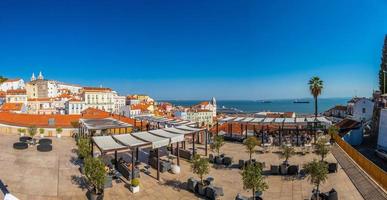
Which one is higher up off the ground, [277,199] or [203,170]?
[203,170]

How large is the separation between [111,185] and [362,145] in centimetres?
3773

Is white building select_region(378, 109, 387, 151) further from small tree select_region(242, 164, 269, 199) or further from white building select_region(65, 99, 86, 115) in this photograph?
white building select_region(65, 99, 86, 115)

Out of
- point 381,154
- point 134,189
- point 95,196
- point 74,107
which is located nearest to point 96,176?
point 95,196

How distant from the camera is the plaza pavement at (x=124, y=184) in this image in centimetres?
1298

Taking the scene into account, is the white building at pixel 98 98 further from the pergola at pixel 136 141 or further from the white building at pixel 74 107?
the pergola at pixel 136 141

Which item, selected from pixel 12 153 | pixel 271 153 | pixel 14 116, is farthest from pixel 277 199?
pixel 14 116

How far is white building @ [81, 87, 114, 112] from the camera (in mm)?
99850

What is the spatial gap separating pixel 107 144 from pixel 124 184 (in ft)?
8.02

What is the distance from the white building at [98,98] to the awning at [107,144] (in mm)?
88366

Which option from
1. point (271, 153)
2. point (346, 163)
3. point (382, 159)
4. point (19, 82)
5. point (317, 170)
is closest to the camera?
point (317, 170)

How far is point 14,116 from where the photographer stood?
39.2 metres

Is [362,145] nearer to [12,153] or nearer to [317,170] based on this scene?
[317,170]

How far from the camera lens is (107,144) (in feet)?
49.0

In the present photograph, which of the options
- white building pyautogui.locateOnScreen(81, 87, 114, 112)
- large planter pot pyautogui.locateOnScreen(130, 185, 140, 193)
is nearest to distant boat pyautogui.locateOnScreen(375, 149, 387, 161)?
large planter pot pyautogui.locateOnScreen(130, 185, 140, 193)
